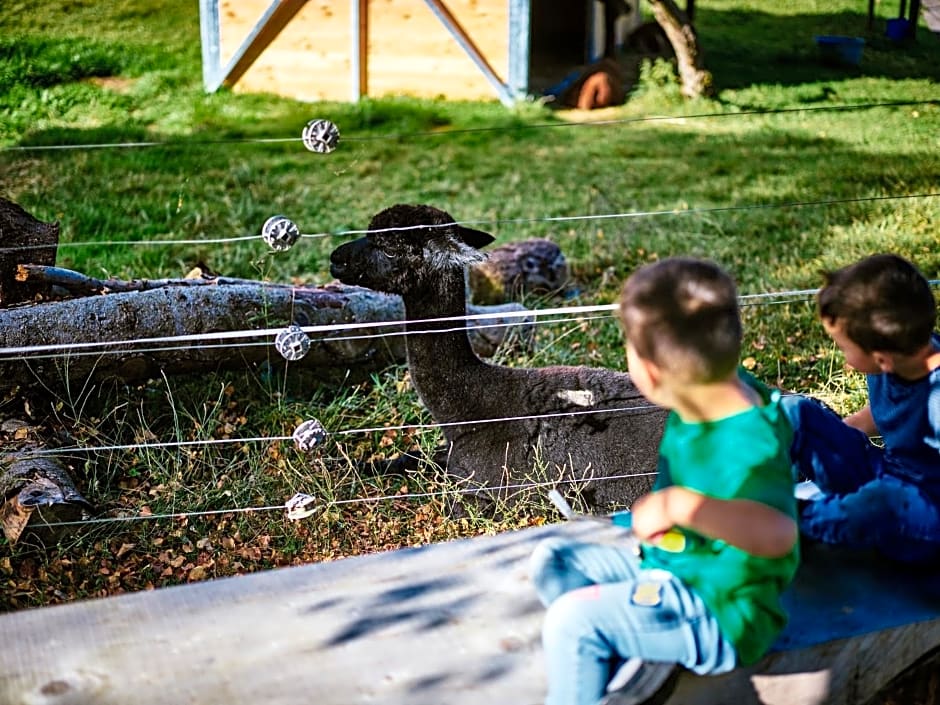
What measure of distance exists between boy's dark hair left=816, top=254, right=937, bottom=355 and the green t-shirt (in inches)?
16.5

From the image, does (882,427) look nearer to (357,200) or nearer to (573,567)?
(573,567)

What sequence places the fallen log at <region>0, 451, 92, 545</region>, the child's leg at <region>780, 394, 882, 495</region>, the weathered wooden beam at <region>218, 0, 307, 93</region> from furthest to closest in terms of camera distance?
the weathered wooden beam at <region>218, 0, 307, 93</region>
the fallen log at <region>0, 451, 92, 545</region>
the child's leg at <region>780, 394, 882, 495</region>

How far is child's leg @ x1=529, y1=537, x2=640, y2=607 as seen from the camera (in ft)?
7.52

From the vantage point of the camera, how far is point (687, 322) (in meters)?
2.04

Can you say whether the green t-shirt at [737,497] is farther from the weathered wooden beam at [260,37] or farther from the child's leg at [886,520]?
the weathered wooden beam at [260,37]

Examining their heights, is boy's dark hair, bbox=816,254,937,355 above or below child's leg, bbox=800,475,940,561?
above

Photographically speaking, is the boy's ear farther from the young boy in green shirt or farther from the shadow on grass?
the shadow on grass

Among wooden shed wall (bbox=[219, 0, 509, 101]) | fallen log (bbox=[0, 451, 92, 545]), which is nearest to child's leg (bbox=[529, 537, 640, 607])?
fallen log (bbox=[0, 451, 92, 545])

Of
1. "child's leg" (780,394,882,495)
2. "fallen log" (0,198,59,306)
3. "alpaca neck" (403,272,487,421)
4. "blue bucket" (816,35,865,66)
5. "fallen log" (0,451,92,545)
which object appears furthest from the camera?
"blue bucket" (816,35,865,66)

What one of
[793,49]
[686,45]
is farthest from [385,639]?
[793,49]

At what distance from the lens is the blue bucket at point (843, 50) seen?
11.4m

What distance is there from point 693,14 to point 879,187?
17.2 feet

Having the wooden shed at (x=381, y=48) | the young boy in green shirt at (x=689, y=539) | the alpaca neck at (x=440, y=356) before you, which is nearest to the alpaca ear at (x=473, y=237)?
the alpaca neck at (x=440, y=356)

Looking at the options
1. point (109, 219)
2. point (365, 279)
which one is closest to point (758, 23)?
point (109, 219)
